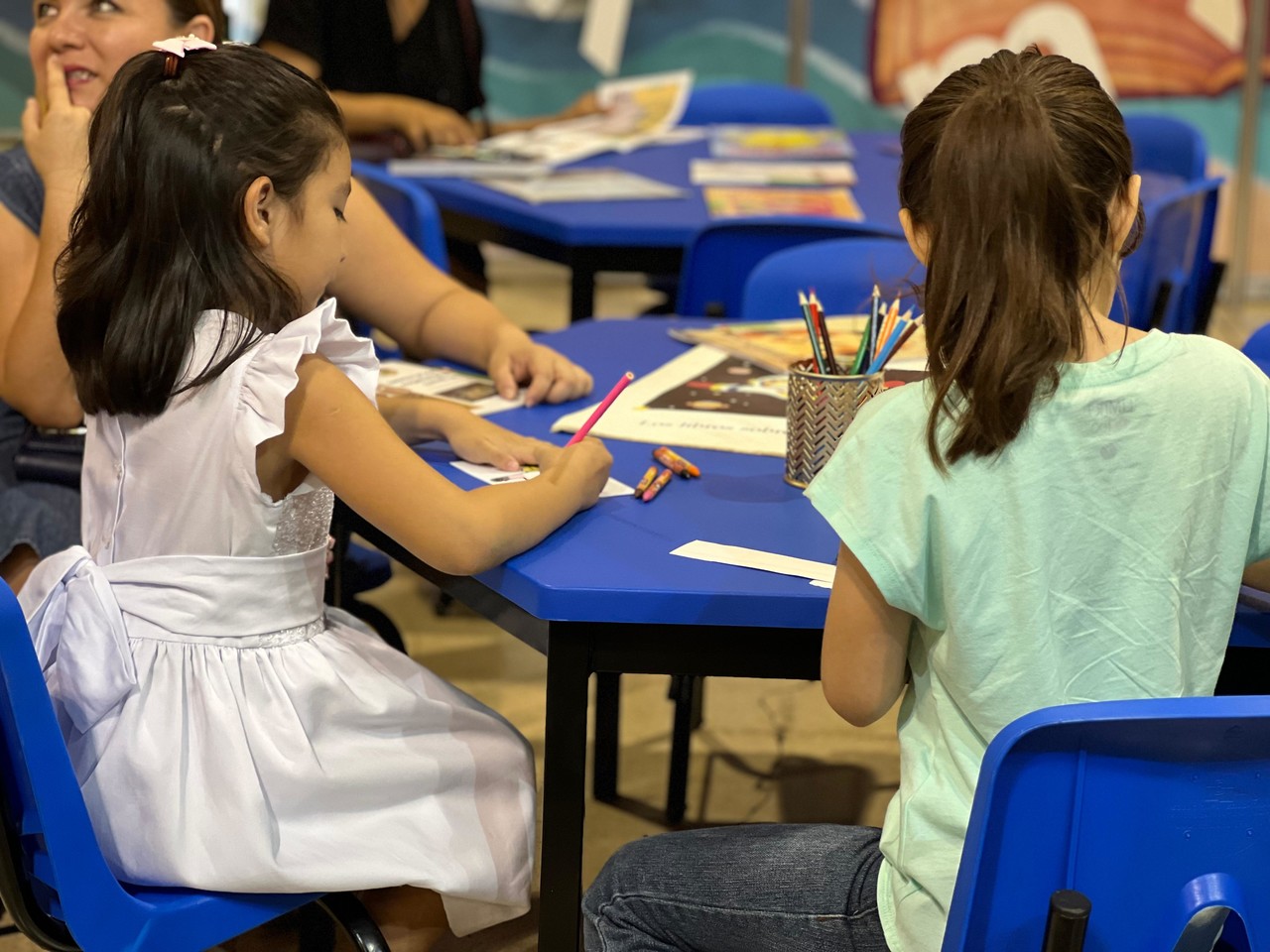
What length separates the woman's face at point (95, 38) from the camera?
1934 millimetres

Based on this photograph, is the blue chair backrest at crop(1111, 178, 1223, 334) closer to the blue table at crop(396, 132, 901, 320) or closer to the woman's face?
the blue table at crop(396, 132, 901, 320)

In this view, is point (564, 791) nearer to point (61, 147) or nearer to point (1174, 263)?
point (61, 147)

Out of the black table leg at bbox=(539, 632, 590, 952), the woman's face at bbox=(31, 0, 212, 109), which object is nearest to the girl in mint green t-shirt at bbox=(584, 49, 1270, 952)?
the black table leg at bbox=(539, 632, 590, 952)

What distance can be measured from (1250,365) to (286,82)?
0.88m

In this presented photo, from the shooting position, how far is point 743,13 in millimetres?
5680

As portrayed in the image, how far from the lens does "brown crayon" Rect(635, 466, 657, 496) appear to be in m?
1.48

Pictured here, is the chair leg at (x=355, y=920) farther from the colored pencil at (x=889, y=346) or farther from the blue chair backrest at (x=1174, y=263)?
the blue chair backrest at (x=1174, y=263)

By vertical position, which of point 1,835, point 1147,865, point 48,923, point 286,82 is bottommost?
point 48,923

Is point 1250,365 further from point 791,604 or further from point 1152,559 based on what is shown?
point 791,604

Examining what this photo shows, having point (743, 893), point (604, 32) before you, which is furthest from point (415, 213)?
point (604, 32)

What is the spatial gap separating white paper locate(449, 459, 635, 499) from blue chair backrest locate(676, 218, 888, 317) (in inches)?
40.7

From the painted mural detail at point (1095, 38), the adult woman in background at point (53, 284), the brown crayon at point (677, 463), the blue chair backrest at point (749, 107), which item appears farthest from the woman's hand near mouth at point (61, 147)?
the painted mural detail at point (1095, 38)

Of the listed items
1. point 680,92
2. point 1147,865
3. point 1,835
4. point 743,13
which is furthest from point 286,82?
point 743,13

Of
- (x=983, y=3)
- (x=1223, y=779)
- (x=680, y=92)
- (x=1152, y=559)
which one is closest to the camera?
(x=1223, y=779)
